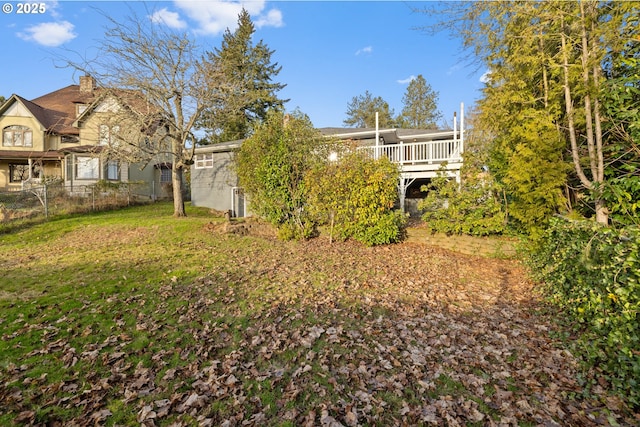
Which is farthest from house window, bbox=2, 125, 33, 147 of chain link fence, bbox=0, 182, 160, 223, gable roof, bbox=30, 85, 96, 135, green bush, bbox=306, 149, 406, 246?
green bush, bbox=306, 149, 406, 246

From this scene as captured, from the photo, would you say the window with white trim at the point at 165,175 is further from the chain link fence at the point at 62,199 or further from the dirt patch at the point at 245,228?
the dirt patch at the point at 245,228

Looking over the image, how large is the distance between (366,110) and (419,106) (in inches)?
278

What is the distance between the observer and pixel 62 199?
1459cm

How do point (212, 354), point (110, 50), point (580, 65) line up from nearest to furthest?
point (212, 354) < point (580, 65) < point (110, 50)

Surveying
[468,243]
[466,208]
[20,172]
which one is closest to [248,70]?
[20,172]

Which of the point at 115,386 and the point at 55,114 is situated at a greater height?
the point at 55,114

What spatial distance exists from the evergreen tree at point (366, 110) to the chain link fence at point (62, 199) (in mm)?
30425

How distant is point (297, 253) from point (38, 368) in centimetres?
607

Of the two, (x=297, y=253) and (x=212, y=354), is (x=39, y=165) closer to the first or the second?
(x=297, y=253)

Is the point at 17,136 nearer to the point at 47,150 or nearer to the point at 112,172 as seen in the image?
the point at 47,150

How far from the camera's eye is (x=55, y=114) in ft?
76.5

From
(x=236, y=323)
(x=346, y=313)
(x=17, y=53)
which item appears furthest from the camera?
(x=17, y=53)

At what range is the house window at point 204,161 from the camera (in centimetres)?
1848

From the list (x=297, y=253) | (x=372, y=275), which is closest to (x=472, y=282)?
(x=372, y=275)
